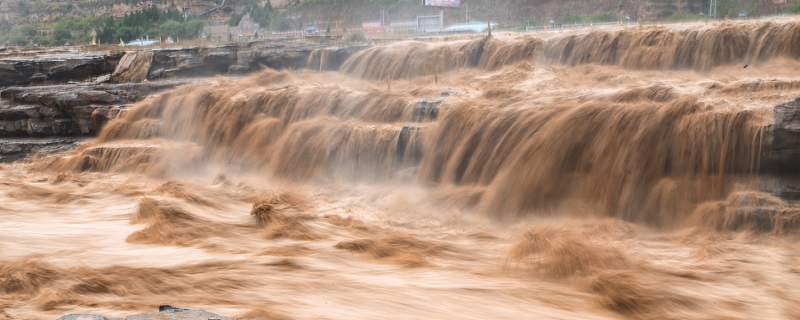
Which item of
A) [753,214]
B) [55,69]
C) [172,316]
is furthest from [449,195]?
[55,69]

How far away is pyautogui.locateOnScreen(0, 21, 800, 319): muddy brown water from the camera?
462 cm

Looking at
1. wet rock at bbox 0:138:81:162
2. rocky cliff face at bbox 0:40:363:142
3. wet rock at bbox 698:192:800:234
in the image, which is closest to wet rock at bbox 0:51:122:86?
rocky cliff face at bbox 0:40:363:142

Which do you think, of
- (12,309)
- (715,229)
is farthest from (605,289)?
(12,309)

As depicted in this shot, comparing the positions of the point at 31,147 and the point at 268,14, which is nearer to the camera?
the point at 31,147

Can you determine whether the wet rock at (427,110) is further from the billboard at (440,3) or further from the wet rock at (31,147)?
the billboard at (440,3)

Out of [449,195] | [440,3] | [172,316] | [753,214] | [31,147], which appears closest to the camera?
[172,316]

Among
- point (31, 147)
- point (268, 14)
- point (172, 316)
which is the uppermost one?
point (268, 14)

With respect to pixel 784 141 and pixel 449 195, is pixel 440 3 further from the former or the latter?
pixel 784 141

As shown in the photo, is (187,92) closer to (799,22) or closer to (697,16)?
(799,22)

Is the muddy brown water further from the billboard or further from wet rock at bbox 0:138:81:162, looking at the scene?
the billboard

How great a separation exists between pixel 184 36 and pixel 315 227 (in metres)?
31.6

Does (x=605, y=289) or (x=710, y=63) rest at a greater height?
(x=710, y=63)

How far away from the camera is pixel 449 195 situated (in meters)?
7.29

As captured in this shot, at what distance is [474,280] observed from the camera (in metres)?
4.94
